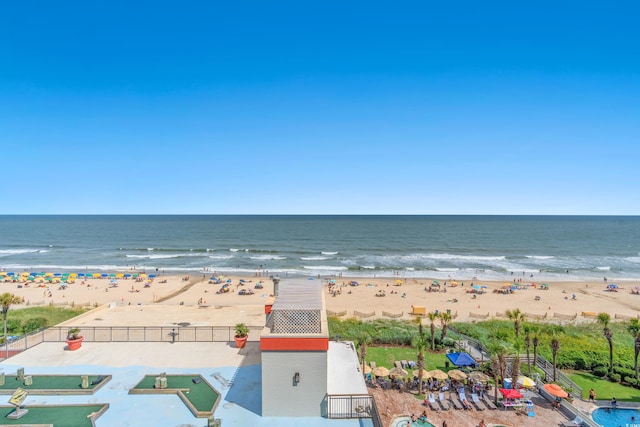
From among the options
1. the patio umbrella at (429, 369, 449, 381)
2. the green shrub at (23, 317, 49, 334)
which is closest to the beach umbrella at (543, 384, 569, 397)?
the patio umbrella at (429, 369, 449, 381)

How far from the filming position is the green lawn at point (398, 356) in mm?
22609

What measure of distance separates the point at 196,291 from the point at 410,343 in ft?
110

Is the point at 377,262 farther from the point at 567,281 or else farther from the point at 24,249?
the point at 24,249

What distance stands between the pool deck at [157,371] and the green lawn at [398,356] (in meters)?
8.88

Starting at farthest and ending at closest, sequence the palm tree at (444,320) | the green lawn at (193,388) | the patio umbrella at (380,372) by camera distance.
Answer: the palm tree at (444,320) → the patio umbrella at (380,372) → the green lawn at (193,388)

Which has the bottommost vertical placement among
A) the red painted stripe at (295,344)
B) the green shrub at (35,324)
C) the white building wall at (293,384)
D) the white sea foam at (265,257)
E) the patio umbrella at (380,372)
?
the patio umbrella at (380,372)

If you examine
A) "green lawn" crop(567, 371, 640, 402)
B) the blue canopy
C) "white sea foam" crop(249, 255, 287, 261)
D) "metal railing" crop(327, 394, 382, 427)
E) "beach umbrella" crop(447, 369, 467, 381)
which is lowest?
"green lawn" crop(567, 371, 640, 402)

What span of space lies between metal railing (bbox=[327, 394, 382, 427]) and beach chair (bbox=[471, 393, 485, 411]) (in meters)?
10.1

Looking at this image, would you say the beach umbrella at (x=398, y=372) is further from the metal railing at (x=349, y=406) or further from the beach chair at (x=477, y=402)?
the metal railing at (x=349, y=406)

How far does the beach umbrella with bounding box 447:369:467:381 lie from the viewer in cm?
2008

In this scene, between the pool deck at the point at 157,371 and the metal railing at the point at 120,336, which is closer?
the pool deck at the point at 157,371

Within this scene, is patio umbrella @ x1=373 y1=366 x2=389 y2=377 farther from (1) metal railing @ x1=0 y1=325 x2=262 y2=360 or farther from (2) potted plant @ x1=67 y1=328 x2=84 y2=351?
(2) potted plant @ x1=67 y1=328 x2=84 y2=351

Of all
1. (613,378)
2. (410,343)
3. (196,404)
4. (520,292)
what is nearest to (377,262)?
(520,292)

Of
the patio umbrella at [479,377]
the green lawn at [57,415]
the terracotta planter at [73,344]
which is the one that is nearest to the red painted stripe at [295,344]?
the green lawn at [57,415]
